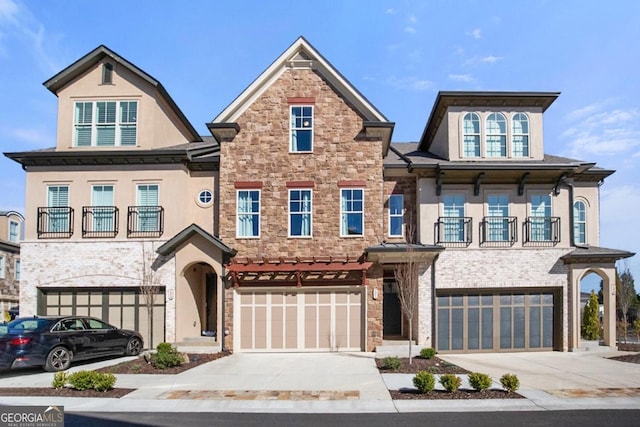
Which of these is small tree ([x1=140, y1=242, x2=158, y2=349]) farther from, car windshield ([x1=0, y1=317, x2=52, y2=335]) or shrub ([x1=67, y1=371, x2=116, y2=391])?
shrub ([x1=67, y1=371, x2=116, y2=391])

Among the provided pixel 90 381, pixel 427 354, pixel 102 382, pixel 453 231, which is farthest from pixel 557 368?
pixel 90 381

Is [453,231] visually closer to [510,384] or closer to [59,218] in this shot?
[510,384]

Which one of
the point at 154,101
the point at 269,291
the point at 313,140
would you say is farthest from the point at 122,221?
the point at 313,140

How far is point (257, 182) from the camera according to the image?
20.5 metres

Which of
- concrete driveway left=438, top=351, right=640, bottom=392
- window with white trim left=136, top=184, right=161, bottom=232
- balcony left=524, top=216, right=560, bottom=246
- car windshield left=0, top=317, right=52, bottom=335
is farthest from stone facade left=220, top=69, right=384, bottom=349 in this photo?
car windshield left=0, top=317, right=52, bottom=335

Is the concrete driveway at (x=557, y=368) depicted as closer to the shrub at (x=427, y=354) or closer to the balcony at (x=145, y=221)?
the shrub at (x=427, y=354)

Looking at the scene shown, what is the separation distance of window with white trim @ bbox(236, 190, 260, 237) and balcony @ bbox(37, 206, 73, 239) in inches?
270

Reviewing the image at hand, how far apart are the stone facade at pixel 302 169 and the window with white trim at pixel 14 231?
20866mm

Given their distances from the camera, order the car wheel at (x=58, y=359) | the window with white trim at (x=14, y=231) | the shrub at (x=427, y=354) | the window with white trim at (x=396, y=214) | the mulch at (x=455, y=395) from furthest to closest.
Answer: the window with white trim at (x=14, y=231)
the window with white trim at (x=396, y=214)
the shrub at (x=427, y=354)
the car wheel at (x=58, y=359)
the mulch at (x=455, y=395)

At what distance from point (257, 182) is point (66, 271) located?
27.6 ft

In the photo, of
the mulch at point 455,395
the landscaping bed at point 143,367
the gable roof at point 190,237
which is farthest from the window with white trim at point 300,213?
the mulch at point 455,395

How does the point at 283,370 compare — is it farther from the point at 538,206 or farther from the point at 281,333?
the point at 538,206

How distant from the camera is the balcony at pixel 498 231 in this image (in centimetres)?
2095

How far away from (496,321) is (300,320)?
787 centimetres
